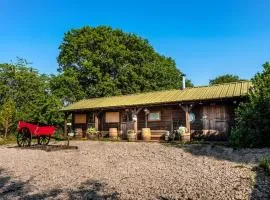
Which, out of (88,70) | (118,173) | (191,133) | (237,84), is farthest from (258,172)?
(88,70)

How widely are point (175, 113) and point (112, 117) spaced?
586cm

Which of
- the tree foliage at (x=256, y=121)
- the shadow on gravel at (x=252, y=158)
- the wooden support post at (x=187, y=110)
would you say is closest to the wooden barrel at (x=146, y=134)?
the wooden support post at (x=187, y=110)

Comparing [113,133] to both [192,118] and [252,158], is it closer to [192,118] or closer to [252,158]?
[192,118]

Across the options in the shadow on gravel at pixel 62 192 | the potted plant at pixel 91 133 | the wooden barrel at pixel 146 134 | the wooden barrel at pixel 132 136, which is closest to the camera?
the shadow on gravel at pixel 62 192

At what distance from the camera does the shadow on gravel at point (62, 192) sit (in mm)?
7000

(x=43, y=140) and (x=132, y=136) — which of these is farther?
(x=132, y=136)

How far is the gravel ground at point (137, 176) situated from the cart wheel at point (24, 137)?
464 cm

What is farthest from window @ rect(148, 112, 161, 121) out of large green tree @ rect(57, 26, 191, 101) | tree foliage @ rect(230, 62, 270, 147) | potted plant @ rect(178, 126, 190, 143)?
large green tree @ rect(57, 26, 191, 101)

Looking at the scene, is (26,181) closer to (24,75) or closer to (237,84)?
(237,84)

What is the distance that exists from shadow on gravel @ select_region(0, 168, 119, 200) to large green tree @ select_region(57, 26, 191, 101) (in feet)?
93.0

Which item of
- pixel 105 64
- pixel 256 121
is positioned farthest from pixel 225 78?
pixel 256 121

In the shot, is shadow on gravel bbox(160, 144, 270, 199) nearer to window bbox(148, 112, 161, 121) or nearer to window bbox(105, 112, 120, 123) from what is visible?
window bbox(148, 112, 161, 121)

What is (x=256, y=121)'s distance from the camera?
14234 millimetres

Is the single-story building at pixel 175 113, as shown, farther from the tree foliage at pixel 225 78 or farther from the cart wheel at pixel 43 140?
the tree foliage at pixel 225 78
